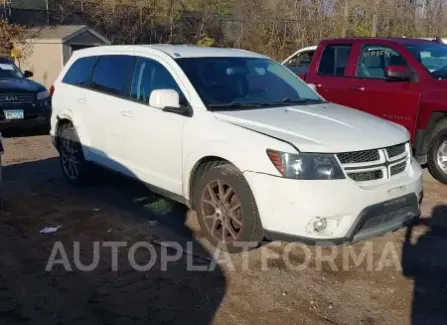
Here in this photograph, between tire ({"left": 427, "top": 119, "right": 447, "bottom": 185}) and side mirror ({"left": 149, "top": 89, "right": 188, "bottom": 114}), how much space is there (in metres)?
3.73

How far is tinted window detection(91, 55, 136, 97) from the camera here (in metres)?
5.99


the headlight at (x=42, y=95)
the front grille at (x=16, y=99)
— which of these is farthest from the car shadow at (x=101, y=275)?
the headlight at (x=42, y=95)

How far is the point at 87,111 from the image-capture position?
21.3ft

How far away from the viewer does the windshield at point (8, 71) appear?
1177cm

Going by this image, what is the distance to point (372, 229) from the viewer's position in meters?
4.43

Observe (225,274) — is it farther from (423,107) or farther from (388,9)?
(388,9)

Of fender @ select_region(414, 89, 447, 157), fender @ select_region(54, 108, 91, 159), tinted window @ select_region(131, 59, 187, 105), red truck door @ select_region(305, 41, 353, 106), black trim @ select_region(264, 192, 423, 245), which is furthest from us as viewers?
red truck door @ select_region(305, 41, 353, 106)

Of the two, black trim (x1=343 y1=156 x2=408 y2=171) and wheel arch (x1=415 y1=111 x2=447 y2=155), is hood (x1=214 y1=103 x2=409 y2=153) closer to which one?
black trim (x1=343 y1=156 x2=408 y2=171)

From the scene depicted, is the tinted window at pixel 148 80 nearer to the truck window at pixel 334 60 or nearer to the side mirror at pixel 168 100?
the side mirror at pixel 168 100

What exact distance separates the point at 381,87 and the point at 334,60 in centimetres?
106

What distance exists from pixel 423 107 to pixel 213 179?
3.67 m

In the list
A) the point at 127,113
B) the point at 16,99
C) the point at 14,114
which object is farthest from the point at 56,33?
the point at 127,113

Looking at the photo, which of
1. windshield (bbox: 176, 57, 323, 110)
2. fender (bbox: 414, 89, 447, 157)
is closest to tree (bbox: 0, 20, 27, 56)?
windshield (bbox: 176, 57, 323, 110)

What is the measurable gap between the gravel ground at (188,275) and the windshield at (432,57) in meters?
2.15
